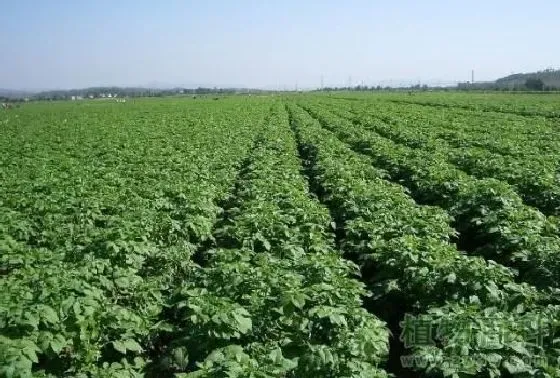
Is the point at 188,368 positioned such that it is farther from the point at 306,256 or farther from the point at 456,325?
the point at 456,325

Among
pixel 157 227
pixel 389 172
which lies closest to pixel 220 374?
pixel 157 227

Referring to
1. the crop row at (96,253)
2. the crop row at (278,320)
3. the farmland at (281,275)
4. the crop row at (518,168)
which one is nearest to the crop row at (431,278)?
the farmland at (281,275)

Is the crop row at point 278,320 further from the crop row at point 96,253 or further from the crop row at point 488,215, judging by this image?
the crop row at point 488,215

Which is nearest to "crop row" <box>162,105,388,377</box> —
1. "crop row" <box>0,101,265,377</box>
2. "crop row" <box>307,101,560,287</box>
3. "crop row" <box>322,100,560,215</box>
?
"crop row" <box>0,101,265,377</box>

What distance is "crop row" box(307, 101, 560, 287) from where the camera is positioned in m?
6.87

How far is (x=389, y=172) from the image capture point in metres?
15.1

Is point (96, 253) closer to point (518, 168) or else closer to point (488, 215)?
point (488, 215)

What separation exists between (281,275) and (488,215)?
4.80 meters

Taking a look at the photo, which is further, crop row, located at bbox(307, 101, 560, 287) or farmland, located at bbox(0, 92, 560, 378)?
crop row, located at bbox(307, 101, 560, 287)

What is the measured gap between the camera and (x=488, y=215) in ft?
29.3

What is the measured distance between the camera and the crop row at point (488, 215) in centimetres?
687

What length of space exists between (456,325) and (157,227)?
5032 mm

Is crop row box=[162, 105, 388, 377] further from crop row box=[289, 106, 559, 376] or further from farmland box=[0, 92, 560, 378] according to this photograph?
crop row box=[289, 106, 559, 376]

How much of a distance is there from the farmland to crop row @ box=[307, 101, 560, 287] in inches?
1.5
